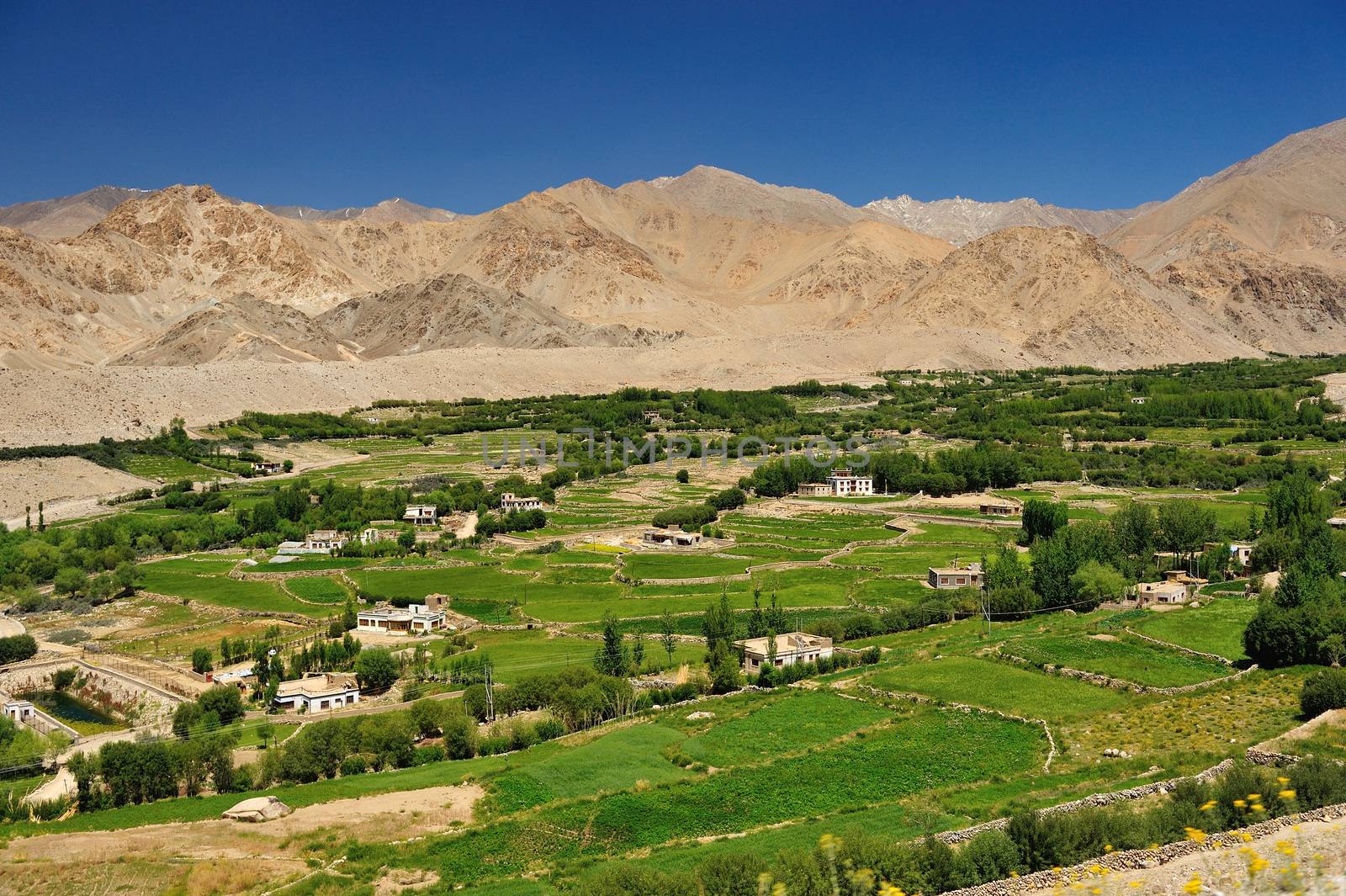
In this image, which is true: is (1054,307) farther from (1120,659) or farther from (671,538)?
(1120,659)

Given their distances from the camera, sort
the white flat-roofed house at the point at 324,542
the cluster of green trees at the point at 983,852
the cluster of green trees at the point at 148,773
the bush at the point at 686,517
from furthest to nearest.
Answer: the bush at the point at 686,517
the white flat-roofed house at the point at 324,542
the cluster of green trees at the point at 148,773
the cluster of green trees at the point at 983,852

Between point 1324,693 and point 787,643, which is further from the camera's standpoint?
point 787,643

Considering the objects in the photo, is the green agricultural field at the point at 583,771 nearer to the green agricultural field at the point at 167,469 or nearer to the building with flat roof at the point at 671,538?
the building with flat roof at the point at 671,538

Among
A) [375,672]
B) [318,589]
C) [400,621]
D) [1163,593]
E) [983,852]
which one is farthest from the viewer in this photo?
[318,589]

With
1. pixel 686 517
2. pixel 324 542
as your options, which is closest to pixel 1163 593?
pixel 686 517

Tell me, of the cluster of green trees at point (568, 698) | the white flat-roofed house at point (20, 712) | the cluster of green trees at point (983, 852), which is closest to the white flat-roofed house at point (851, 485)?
the cluster of green trees at point (568, 698)

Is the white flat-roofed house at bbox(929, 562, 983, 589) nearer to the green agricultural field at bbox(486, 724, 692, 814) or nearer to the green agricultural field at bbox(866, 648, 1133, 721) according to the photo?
the green agricultural field at bbox(866, 648, 1133, 721)

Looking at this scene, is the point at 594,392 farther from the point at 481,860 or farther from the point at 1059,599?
the point at 481,860

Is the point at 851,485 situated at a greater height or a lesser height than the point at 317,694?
greater
